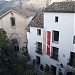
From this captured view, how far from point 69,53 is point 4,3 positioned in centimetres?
6569

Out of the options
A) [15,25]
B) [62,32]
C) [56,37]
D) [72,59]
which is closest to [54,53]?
[56,37]

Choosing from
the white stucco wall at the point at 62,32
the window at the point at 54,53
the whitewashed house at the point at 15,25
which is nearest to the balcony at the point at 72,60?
the white stucco wall at the point at 62,32

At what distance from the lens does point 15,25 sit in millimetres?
41156

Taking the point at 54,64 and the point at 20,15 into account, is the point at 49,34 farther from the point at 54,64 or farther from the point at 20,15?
the point at 20,15

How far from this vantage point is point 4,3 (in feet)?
291

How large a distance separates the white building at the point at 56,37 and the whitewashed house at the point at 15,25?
5555 millimetres

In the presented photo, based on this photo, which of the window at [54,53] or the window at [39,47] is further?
the window at [39,47]

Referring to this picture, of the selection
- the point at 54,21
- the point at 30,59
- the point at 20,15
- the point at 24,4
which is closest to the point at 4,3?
the point at 24,4

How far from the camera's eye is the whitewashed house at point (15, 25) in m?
40.5

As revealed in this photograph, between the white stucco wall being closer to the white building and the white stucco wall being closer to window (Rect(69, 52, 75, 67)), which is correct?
the white building

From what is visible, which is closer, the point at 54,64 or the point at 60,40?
the point at 60,40

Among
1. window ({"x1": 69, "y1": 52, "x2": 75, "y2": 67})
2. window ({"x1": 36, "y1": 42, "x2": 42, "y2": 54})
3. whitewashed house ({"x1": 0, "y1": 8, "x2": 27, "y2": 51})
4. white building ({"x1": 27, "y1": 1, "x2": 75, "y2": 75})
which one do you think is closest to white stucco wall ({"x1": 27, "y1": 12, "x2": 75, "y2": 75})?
white building ({"x1": 27, "y1": 1, "x2": 75, "y2": 75})

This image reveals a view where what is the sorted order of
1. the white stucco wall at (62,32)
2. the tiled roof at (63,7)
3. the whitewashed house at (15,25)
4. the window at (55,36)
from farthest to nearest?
the whitewashed house at (15,25) → the window at (55,36) → the white stucco wall at (62,32) → the tiled roof at (63,7)

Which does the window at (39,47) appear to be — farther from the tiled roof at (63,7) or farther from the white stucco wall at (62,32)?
the tiled roof at (63,7)
